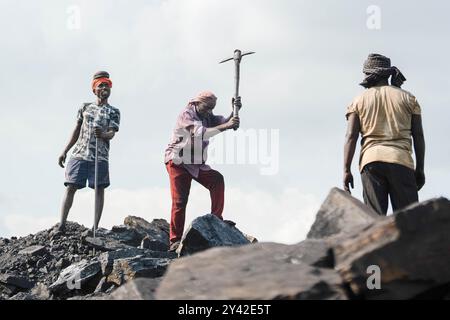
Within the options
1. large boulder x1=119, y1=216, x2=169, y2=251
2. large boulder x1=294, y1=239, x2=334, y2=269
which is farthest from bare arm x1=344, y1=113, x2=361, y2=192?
large boulder x1=119, y1=216, x2=169, y2=251

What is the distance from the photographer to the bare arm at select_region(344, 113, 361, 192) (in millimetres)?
7902

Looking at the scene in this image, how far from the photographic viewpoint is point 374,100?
7.89 m

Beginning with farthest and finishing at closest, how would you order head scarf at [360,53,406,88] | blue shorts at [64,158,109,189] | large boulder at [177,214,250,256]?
blue shorts at [64,158,109,189] < large boulder at [177,214,250,256] < head scarf at [360,53,406,88]

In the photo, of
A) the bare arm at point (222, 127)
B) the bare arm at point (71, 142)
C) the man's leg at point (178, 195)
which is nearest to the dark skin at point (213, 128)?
the bare arm at point (222, 127)

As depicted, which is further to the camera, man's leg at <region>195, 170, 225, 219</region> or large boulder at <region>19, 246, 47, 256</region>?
large boulder at <region>19, 246, 47, 256</region>

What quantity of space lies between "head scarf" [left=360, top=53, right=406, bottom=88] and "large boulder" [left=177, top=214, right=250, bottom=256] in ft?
11.6

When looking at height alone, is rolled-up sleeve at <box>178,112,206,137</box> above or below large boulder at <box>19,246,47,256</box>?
above

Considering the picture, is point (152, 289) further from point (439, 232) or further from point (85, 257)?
point (85, 257)

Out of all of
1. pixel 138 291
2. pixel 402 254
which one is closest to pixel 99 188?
pixel 138 291

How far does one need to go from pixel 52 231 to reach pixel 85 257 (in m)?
1.74

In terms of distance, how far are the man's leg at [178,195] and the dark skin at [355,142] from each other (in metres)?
3.91

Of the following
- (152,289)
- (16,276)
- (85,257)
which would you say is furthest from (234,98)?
(152,289)

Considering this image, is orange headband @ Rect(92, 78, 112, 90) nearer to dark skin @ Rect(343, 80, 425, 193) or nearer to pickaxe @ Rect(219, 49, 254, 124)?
pickaxe @ Rect(219, 49, 254, 124)

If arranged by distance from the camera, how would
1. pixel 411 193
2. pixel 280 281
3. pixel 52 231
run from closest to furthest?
pixel 280 281, pixel 411 193, pixel 52 231
